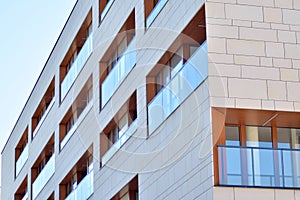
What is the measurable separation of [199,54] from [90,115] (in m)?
12.6

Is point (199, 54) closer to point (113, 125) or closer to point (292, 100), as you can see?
point (292, 100)

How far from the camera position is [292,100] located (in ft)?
65.6

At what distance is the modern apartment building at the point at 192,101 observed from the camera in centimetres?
1945

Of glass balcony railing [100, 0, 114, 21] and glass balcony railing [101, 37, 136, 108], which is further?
glass balcony railing [100, 0, 114, 21]

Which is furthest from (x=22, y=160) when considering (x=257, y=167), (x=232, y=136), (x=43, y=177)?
(x=257, y=167)

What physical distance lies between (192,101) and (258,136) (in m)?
1.89

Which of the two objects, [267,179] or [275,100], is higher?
[275,100]

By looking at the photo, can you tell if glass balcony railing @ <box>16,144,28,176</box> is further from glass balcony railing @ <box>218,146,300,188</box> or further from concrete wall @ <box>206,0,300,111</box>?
glass balcony railing @ <box>218,146,300,188</box>

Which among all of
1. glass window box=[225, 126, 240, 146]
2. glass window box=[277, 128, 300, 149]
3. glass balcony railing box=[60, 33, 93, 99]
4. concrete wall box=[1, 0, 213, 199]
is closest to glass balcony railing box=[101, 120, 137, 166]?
concrete wall box=[1, 0, 213, 199]

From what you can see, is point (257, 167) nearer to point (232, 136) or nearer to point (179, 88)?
point (232, 136)

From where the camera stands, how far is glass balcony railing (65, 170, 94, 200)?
104 feet

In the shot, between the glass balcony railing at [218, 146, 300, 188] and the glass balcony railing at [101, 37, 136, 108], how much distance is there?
A: 8.03 meters

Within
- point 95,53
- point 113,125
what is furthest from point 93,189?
point 95,53

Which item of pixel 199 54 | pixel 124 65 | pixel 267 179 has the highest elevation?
pixel 124 65
